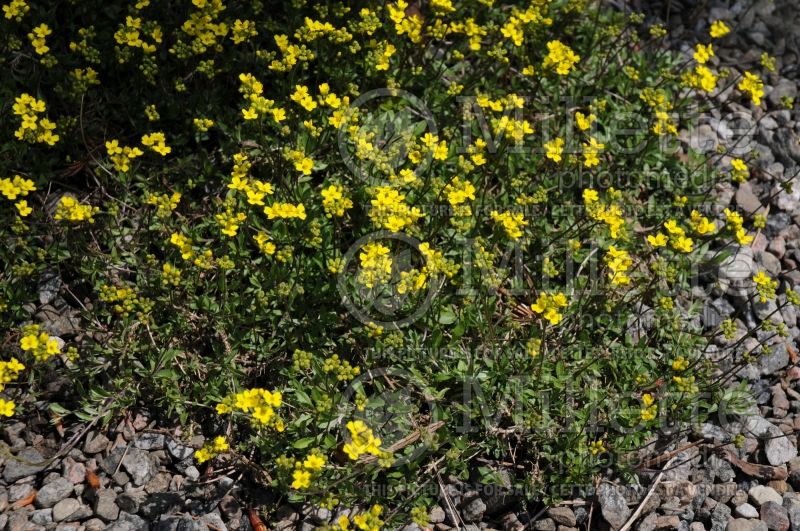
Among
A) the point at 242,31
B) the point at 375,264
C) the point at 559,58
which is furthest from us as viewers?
the point at 559,58

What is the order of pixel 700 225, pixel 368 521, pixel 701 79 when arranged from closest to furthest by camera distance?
1. pixel 368 521
2. pixel 700 225
3. pixel 701 79

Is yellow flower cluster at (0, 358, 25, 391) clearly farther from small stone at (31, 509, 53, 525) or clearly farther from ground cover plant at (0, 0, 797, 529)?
small stone at (31, 509, 53, 525)

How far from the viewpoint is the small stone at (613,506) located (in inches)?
189

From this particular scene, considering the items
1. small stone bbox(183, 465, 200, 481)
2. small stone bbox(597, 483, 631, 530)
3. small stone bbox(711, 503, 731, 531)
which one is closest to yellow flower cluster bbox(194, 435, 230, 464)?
small stone bbox(183, 465, 200, 481)

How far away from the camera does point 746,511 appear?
4.95 meters

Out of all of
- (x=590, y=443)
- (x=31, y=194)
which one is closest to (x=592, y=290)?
(x=590, y=443)

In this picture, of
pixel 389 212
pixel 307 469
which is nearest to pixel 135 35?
pixel 389 212

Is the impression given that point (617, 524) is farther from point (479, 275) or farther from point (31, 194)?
point (31, 194)

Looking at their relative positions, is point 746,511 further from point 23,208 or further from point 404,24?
point 23,208

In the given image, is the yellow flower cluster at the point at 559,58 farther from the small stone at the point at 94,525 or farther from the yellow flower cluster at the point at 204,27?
the small stone at the point at 94,525

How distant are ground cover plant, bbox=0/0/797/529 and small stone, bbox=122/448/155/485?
0.97 ft

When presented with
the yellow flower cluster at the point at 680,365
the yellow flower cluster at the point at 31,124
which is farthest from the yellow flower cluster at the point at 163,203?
the yellow flower cluster at the point at 680,365

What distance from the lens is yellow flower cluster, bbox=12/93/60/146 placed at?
514 cm

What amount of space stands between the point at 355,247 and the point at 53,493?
8.24 ft
